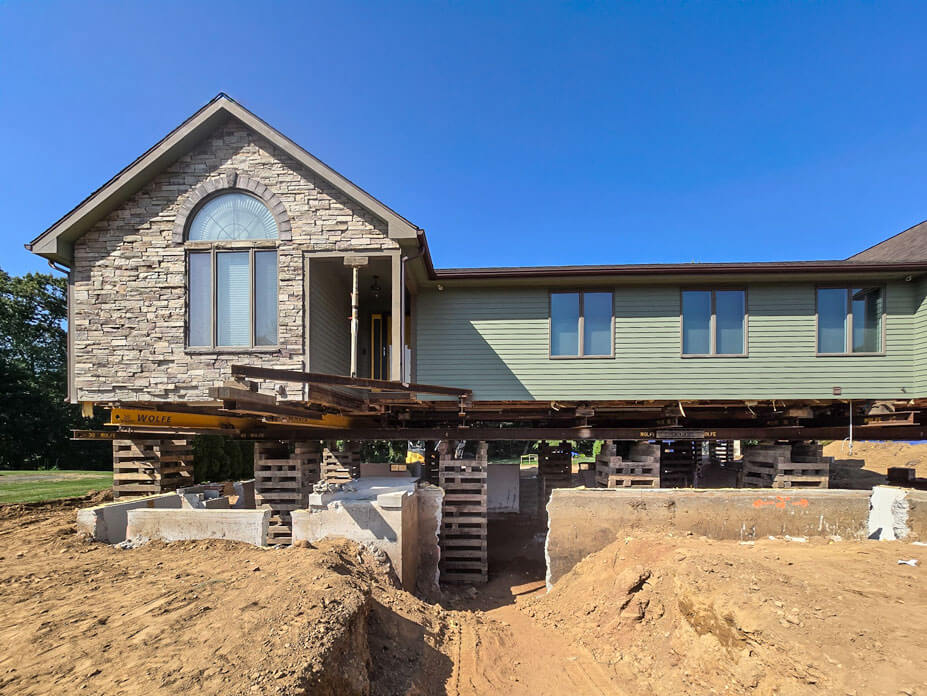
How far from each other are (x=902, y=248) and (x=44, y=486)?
92.2ft

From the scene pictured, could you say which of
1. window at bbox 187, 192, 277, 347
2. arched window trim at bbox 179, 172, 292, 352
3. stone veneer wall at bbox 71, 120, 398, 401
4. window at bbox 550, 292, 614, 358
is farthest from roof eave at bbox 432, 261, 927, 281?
window at bbox 187, 192, 277, 347

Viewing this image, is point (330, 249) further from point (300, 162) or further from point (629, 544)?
point (629, 544)

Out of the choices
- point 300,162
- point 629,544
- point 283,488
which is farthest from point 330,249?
point 629,544

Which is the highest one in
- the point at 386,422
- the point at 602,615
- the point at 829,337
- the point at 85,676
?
the point at 829,337

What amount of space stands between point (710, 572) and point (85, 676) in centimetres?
653

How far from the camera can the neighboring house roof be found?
9.38 meters

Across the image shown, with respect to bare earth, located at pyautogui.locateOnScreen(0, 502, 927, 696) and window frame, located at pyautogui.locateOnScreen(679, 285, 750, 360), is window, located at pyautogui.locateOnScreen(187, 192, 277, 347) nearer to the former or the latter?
bare earth, located at pyautogui.locateOnScreen(0, 502, 927, 696)

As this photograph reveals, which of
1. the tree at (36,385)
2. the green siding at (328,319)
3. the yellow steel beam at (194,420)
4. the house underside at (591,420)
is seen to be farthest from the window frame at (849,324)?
the tree at (36,385)

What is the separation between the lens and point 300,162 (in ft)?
27.0

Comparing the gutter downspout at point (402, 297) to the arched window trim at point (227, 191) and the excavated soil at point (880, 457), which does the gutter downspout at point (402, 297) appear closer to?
the arched window trim at point (227, 191)

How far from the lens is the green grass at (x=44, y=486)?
13.0m

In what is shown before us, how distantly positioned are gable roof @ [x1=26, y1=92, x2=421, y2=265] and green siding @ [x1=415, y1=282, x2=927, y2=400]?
3024 mm

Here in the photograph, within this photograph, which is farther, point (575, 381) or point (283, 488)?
point (283, 488)

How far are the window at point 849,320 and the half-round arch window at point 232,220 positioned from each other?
11.9 metres
